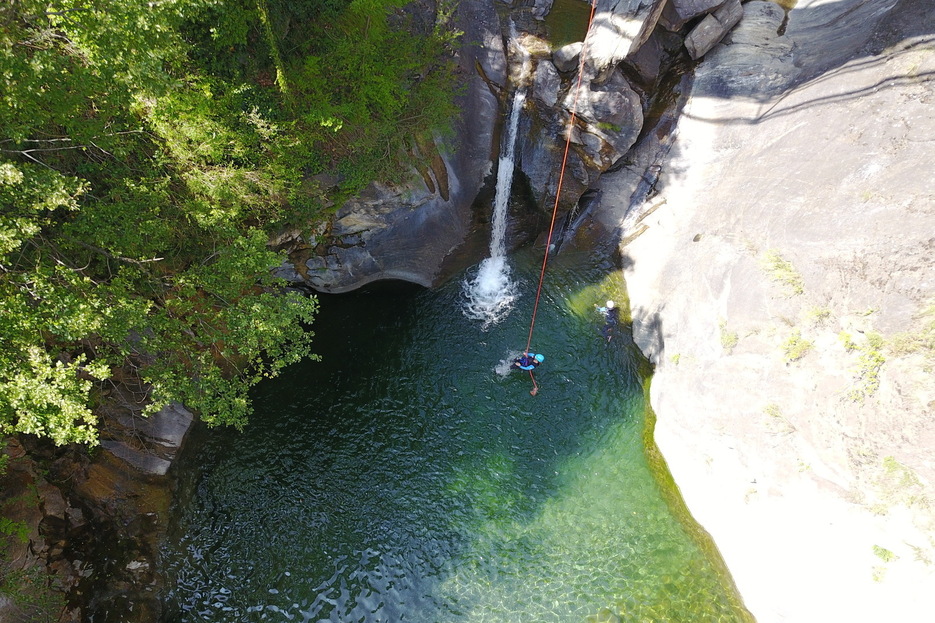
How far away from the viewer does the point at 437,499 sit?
12203 mm

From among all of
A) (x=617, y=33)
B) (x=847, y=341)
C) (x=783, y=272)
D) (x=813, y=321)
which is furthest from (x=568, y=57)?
(x=847, y=341)

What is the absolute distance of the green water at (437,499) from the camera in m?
10.7

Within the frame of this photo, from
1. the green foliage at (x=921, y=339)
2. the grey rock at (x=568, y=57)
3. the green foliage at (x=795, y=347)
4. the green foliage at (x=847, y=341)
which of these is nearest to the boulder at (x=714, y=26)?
the grey rock at (x=568, y=57)

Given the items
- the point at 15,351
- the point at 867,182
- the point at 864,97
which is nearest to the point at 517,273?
the point at 867,182

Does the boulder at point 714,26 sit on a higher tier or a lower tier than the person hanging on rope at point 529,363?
higher

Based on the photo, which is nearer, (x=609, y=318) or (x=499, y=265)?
(x=609, y=318)

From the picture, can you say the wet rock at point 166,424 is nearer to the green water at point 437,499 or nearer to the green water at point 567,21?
the green water at point 437,499

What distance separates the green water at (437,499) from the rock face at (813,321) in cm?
164

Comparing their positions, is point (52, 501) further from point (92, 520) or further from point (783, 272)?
point (783, 272)

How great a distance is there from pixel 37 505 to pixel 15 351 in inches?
215

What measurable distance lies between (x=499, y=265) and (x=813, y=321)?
435 inches

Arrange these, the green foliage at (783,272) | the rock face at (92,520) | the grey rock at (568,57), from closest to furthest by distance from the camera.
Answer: the rock face at (92,520)
the green foliage at (783,272)
the grey rock at (568,57)

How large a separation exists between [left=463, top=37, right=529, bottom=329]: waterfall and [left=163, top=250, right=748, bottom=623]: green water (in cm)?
126

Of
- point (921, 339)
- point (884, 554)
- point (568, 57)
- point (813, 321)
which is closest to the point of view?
point (884, 554)
